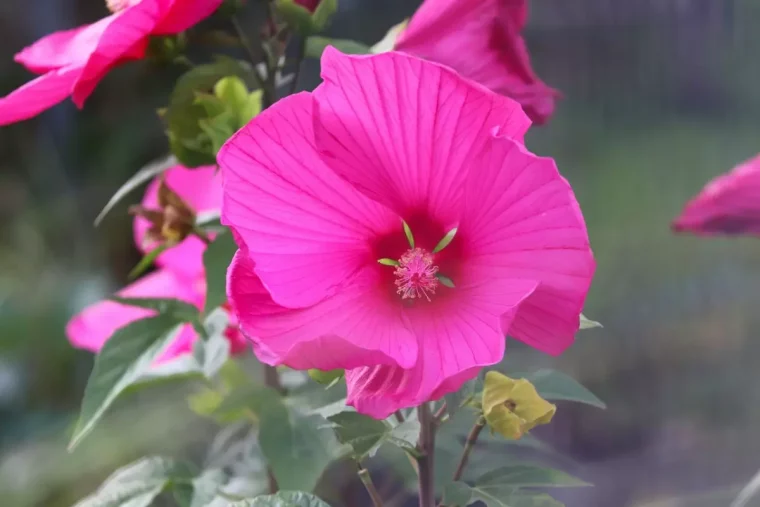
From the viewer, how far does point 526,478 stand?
1.26 ft

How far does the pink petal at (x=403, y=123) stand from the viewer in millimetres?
291

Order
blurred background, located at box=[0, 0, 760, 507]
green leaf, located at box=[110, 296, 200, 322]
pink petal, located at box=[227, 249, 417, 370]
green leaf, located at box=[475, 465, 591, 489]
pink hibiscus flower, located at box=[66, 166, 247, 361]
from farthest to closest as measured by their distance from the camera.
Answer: blurred background, located at box=[0, 0, 760, 507], pink hibiscus flower, located at box=[66, 166, 247, 361], green leaf, located at box=[110, 296, 200, 322], green leaf, located at box=[475, 465, 591, 489], pink petal, located at box=[227, 249, 417, 370]

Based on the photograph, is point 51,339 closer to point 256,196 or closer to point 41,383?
point 41,383

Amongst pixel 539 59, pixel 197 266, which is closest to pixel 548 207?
pixel 197 266

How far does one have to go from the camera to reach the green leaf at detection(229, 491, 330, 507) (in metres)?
0.35

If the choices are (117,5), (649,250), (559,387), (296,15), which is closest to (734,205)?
(559,387)

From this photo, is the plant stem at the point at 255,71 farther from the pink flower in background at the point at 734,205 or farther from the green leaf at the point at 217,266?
the pink flower in background at the point at 734,205

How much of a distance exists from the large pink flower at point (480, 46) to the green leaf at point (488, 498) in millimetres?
189

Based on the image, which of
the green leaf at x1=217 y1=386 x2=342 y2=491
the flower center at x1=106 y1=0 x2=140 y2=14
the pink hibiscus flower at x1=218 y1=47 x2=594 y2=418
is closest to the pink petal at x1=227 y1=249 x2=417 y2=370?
the pink hibiscus flower at x1=218 y1=47 x2=594 y2=418

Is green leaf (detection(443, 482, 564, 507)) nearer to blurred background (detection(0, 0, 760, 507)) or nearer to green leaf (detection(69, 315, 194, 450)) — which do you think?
green leaf (detection(69, 315, 194, 450))

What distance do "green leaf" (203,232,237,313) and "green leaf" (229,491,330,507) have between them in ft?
0.42

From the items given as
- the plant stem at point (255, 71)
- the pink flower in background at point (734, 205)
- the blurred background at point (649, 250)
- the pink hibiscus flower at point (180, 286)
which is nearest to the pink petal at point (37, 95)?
the plant stem at point (255, 71)

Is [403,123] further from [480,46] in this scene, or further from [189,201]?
→ [189,201]

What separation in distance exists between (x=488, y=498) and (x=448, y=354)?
0.10 metres
